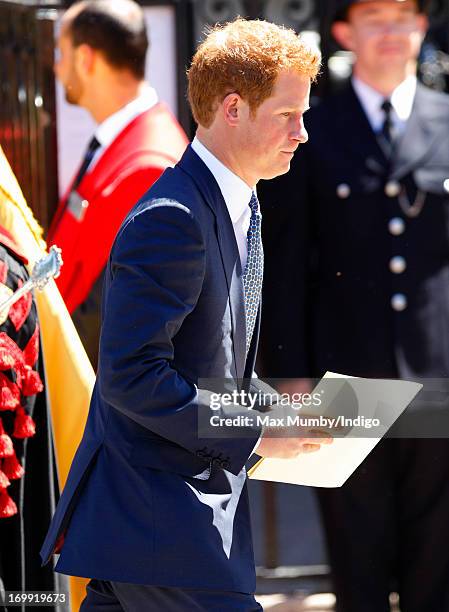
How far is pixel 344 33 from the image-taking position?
13.1 ft

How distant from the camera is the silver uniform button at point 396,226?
377cm

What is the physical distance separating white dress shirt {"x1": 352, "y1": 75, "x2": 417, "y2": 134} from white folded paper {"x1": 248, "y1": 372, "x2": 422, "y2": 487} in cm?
155

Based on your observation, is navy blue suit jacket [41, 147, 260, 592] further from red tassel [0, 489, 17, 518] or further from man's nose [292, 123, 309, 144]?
red tassel [0, 489, 17, 518]

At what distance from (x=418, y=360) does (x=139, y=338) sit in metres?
1.66

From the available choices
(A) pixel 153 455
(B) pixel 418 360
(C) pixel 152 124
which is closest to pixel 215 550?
(A) pixel 153 455

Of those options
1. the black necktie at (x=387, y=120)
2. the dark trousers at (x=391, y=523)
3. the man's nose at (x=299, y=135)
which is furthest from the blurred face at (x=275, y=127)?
the dark trousers at (x=391, y=523)

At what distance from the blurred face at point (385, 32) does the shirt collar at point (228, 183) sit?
58.5 inches

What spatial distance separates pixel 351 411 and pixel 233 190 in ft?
1.58

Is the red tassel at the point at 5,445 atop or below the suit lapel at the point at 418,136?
below

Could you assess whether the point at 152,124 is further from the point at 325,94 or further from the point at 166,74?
the point at 325,94

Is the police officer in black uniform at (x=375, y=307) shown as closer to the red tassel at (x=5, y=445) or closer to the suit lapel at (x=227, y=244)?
the red tassel at (x=5, y=445)

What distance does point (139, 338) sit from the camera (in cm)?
226

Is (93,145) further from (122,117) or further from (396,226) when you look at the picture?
(396,226)

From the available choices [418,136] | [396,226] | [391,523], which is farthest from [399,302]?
[391,523]
